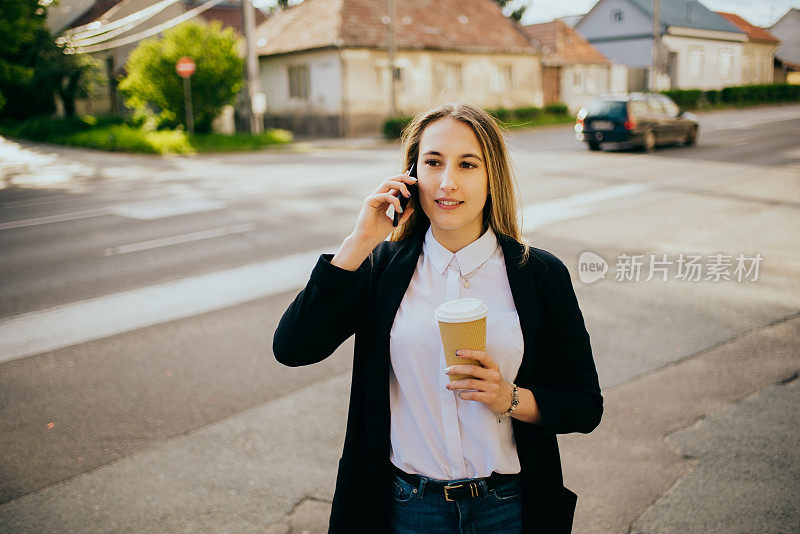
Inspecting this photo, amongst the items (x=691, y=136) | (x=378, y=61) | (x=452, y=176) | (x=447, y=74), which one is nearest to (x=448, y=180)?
(x=452, y=176)

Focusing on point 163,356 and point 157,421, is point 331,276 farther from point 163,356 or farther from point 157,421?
point 163,356

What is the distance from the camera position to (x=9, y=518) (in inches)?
124

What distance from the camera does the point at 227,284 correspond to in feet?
23.0

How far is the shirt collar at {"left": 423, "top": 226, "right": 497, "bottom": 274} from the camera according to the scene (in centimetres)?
192

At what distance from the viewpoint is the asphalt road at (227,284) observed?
4.24m

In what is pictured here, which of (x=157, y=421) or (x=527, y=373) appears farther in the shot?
(x=157, y=421)

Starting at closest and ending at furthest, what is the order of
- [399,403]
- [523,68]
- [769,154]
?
[399,403] < [769,154] < [523,68]

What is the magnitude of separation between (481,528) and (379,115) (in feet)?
94.5

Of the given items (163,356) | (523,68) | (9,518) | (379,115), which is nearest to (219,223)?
Answer: (163,356)

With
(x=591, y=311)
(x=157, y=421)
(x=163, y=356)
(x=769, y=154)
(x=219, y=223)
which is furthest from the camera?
(x=769, y=154)

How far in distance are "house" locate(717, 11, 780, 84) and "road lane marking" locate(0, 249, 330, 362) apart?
206ft

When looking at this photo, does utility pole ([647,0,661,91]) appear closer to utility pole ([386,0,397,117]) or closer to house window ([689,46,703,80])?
house window ([689,46,703,80])

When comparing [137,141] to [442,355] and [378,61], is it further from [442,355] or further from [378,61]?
[442,355]

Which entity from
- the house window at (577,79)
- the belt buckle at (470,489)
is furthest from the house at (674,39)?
the belt buckle at (470,489)
